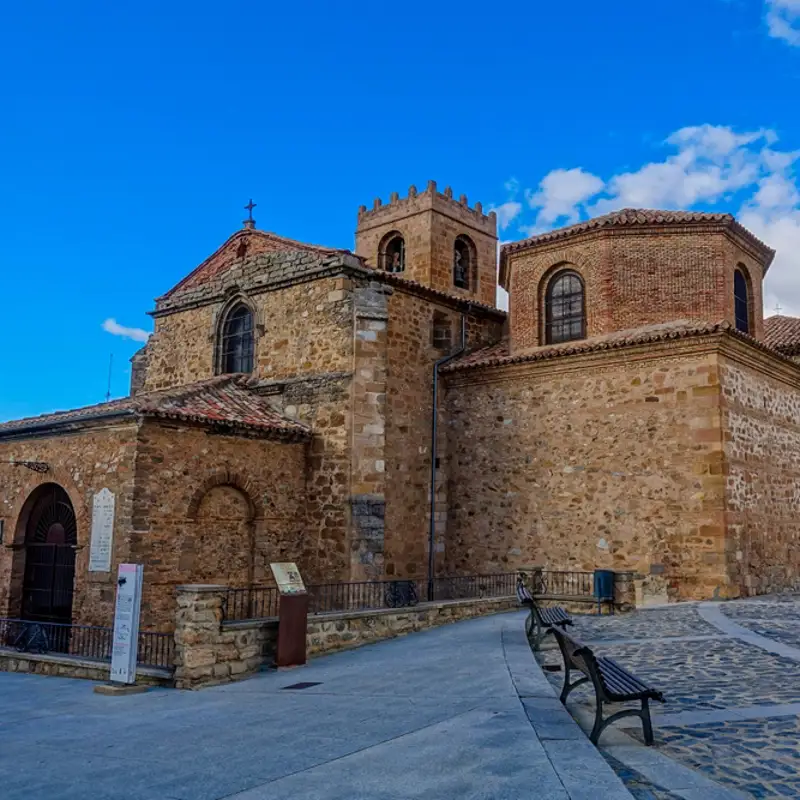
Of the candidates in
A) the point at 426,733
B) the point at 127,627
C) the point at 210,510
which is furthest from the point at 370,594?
the point at 426,733

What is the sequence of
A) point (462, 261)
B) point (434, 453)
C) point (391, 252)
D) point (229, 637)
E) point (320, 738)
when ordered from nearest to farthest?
point (320, 738), point (229, 637), point (434, 453), point (462, 261), point (391, 252)

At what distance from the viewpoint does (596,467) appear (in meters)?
16.9

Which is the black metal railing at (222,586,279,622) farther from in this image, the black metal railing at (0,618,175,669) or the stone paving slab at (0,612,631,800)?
the stone paving slab at (0,612,631,800)

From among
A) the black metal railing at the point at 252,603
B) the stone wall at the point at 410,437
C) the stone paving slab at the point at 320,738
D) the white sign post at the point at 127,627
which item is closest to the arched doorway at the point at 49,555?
the black metal railing at the point at 252,603

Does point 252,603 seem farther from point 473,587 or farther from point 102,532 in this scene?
point 473,587

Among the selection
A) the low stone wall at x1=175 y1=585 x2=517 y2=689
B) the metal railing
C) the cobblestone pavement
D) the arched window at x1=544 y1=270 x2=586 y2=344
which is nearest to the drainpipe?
the metal railing

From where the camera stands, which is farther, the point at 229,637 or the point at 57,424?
the point at 57,424

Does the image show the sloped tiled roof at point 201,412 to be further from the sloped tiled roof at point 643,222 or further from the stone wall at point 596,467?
the sloped tiled roof at point 643,222

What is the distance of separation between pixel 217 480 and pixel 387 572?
14.3 feet

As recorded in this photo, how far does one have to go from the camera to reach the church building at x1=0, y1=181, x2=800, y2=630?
1503 centimetres

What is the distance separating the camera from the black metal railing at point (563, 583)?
15.9 metres

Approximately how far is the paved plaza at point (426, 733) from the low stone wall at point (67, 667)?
31cm

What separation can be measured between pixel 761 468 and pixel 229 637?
1193 centimetres

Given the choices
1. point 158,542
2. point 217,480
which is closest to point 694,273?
point 217,480
